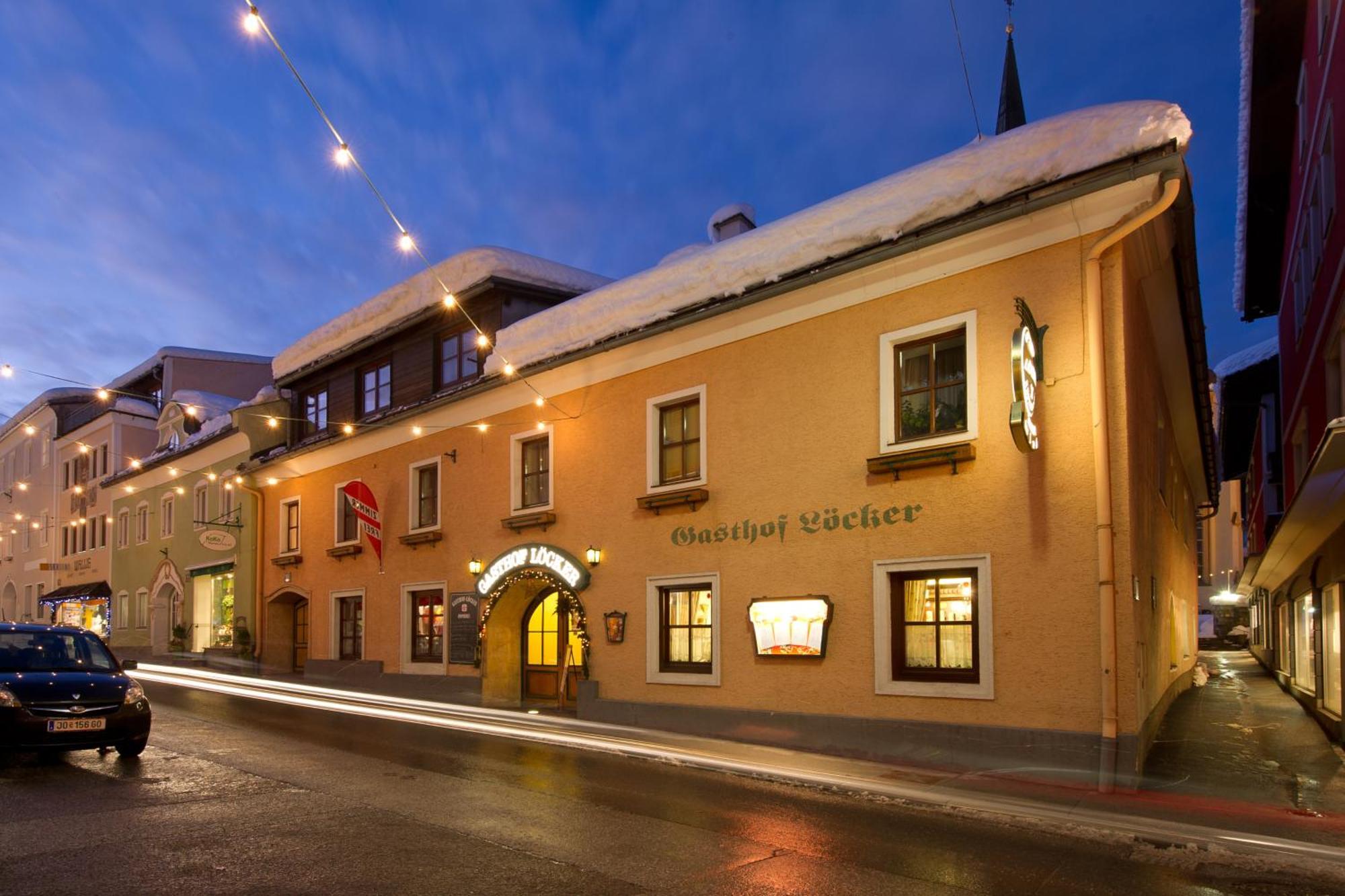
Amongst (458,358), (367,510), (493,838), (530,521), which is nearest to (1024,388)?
(493,838)

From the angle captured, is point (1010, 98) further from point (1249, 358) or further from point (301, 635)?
point (301, 635)

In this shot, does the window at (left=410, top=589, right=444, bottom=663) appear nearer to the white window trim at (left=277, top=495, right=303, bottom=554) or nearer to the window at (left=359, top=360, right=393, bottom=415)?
the window at (left=359, top=360, right=393, bottom=415)

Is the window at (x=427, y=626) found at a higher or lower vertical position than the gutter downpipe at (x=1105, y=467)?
lower

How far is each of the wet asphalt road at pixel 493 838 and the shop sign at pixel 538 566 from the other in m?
5.34

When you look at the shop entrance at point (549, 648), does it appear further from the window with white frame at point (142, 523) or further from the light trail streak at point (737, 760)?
the window with white frame at point (142, 523)

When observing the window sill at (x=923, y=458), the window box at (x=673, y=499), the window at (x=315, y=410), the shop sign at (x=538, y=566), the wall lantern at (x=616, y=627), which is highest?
the window at (x=315, y=410)

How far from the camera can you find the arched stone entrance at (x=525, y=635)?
17531 mm

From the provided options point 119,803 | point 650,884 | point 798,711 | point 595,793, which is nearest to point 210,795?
point 119,803

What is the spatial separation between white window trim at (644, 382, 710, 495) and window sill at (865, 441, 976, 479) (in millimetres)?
2934

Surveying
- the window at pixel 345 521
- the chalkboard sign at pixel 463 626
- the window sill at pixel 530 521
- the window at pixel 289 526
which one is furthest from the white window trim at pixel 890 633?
the window at pixel 289 526

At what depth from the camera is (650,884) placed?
6.24 meters

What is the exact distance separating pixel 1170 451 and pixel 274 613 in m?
21.2

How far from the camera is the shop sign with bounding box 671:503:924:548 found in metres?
12.2

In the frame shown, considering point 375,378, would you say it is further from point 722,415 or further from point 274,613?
point 722,415
